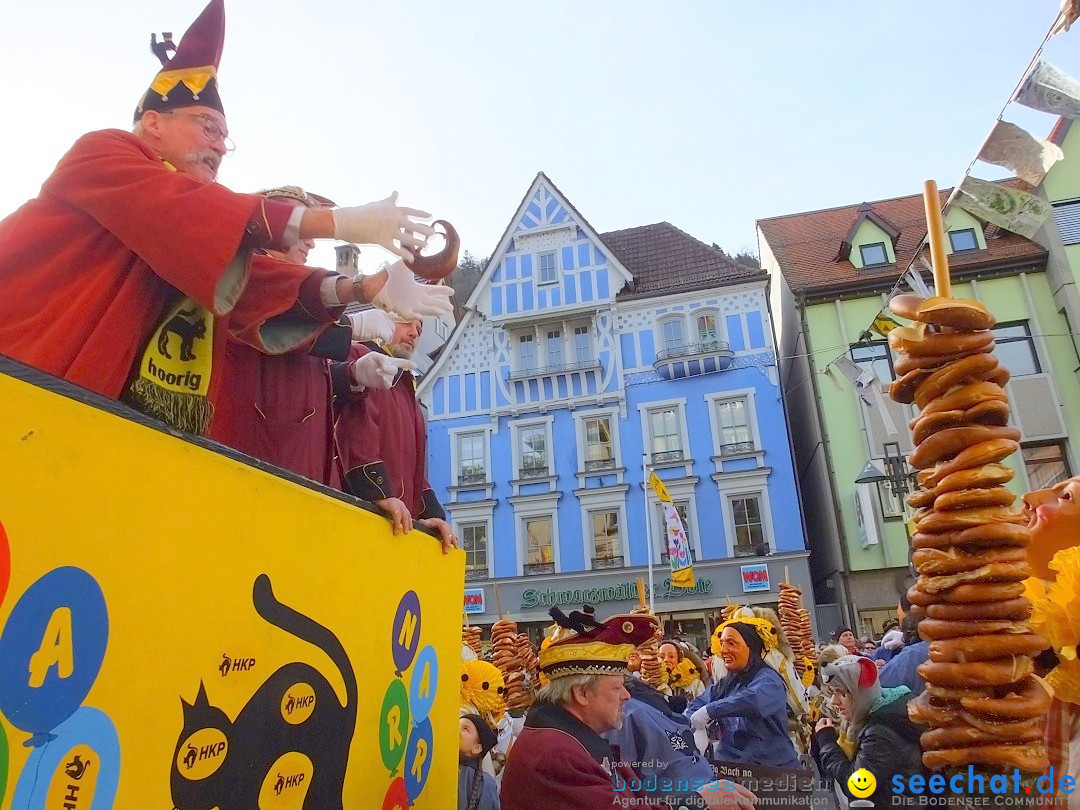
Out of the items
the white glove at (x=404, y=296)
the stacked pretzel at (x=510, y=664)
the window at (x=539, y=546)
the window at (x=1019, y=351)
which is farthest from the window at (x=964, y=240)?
the white glove at (x=404, y=296)

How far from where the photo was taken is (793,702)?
19.1ft

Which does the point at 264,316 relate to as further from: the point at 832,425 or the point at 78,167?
the point at 832,425

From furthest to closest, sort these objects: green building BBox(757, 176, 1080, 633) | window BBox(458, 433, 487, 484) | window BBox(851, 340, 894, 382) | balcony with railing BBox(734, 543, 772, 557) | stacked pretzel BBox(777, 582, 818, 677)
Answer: window BBox(458, 433, 487, 484) → balcony with railing BBox(734, 543, 772, 557) → window BBox(851, 340, 894, 382) → green building BBox(757, 176, 1080, 633) → stacked pretzel BBox(777, 582, 818, 677)

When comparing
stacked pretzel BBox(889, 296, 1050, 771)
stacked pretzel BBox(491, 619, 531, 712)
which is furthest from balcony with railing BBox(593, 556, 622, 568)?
stacked pretzel BBox(889, 296, 1050, 771)

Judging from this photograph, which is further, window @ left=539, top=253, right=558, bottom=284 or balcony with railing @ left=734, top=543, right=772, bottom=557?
window @ left=539, top=253, right=558, bottom=284

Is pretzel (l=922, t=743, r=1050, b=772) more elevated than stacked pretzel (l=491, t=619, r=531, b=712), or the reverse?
stacked pretzel (l=491, t=619, r=531, b=712)

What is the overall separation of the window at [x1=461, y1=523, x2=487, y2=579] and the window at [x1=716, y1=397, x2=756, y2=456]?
748cm

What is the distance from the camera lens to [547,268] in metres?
22.2

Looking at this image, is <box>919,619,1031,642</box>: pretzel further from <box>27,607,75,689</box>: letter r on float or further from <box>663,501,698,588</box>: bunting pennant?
<box>663,501,698,588</box>: bunting pennant

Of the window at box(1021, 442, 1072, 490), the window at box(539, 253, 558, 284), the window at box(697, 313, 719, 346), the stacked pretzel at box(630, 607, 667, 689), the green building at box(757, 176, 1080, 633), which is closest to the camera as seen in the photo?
the stacked pretzel at box(630, 607, 667, 689)

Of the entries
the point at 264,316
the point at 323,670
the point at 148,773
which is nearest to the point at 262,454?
the point at 264,316

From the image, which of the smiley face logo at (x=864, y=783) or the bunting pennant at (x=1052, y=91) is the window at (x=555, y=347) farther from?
the smiley face logo at (x=864, y=783)

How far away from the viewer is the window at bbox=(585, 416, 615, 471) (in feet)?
65.4

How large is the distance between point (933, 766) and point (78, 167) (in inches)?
89.2
